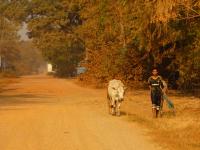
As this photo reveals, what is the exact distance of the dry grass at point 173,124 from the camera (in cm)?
1317

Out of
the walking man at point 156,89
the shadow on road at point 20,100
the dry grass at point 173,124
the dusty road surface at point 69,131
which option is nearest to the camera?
the dusty road surface at point 69,131

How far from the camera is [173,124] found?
16812 millimetres

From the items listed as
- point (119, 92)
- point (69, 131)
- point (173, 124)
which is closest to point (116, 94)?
point (119, 92)

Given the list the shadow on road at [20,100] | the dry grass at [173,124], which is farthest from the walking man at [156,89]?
the shadow on road at [20,100]

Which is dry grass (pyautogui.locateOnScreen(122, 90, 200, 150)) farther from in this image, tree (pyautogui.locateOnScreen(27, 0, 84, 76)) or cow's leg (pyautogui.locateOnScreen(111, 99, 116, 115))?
tree (pyautogui.locateOnScreen(27, 0, 84, 76))

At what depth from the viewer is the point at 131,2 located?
76.9 feet

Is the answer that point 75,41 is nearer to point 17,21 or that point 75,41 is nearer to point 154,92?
point 17,21

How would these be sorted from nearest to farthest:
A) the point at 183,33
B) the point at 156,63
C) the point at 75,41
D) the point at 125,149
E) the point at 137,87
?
the point at 125,149 → the point at 183,33 → the point at 156,63 → the point at 137,87 → the point at 75,41

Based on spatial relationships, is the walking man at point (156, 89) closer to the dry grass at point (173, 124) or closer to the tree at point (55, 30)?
the dry grass at point (173, 124)

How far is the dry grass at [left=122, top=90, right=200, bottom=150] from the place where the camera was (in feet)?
43.2

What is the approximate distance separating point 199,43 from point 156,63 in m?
9.82

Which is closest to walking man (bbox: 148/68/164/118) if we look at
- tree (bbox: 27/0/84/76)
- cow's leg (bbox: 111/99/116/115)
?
cow's leg (bbox: 111/99/116/115)

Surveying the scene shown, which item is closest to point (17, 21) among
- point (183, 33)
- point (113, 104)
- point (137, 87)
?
point (137, 87)

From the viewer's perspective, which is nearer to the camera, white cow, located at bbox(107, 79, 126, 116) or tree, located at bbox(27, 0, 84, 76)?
white cow, located at bbox(107, 79, 126, 116)
